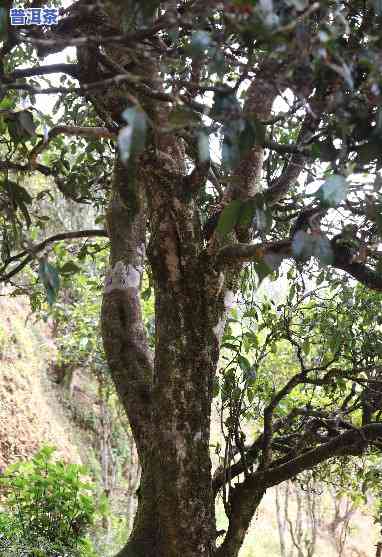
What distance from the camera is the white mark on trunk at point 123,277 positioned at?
286 cm

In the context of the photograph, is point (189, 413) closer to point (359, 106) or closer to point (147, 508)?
point (147, 508)

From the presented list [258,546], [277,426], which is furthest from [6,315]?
[277,426]

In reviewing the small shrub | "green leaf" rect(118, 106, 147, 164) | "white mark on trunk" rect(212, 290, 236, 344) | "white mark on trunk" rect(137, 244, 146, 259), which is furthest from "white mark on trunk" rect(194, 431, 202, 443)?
the small shrub

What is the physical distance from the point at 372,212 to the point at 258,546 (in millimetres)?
11051

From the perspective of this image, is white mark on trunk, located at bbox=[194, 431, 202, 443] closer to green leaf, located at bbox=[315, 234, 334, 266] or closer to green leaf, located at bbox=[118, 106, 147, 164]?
green leaf, located at bbox=[315, 234, 334, 266]

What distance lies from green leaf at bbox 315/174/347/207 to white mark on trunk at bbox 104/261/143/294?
1.83 metres

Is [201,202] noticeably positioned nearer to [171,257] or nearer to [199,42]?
[171,257]

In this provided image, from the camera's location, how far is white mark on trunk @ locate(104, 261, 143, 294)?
2861 mm

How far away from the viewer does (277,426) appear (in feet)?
10.4

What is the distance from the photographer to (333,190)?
110 centimetres

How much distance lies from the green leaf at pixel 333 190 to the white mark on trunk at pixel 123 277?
71.9 inches

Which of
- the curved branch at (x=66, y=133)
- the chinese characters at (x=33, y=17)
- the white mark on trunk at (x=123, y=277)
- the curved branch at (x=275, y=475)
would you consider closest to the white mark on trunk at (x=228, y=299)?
the white mark on trunk at (x=123, y=277)

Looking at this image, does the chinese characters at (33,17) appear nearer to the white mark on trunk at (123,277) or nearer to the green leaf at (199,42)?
the white mark on trunk at (123,277)

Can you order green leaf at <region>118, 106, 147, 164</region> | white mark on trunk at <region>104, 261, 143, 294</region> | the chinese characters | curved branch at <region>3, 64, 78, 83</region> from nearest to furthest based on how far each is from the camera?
green leaf at <region>118, 106, 147, 164</region> → curved branch at <region>3, 64, 78, 83</region> → the chinese characters → white mark on trunk at <region>104, 261, 143, 294</region>
